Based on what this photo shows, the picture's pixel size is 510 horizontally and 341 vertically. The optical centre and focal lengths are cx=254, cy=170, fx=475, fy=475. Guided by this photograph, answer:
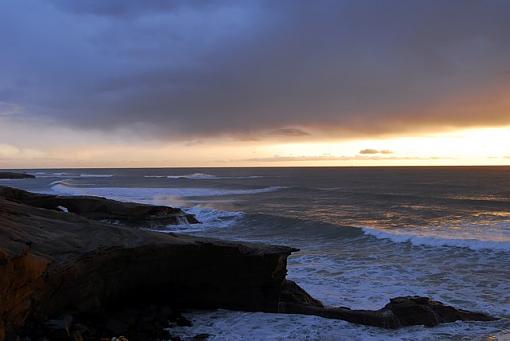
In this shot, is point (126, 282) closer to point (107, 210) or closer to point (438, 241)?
point (438, 241)

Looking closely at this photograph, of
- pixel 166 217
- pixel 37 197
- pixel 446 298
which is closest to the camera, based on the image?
pixel 446 298

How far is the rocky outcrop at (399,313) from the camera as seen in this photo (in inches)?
418

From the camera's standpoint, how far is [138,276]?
1023cm

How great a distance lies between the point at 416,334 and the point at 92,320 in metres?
6.63

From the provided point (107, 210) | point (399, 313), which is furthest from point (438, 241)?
point (107, 210)

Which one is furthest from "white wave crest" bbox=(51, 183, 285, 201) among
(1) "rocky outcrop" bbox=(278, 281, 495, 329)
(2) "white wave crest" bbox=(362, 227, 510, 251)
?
(1) "rocky outcrop" bbox=(278, 281, 495, 329)

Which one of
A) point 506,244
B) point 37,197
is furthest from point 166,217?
point 506,244

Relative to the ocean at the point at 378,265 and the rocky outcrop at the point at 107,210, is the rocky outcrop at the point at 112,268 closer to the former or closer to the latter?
the ocean at the point at 378,265

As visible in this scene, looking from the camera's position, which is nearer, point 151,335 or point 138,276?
point 151,335

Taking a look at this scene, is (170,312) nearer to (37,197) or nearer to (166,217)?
(37,197)

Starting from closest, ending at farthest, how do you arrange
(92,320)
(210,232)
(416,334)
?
(92,320), (416,334), (210,232)

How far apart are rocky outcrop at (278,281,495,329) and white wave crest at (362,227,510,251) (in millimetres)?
11243

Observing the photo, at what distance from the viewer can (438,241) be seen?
2300cm

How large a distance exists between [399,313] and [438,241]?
13372 millimetres
